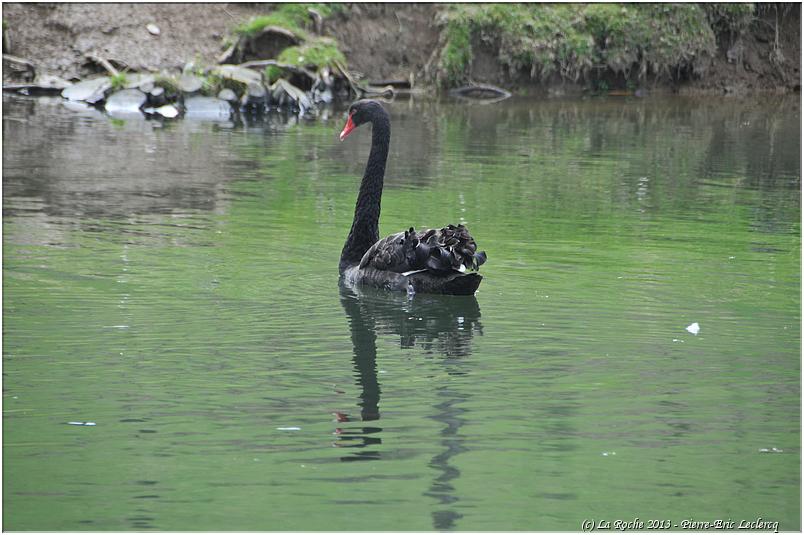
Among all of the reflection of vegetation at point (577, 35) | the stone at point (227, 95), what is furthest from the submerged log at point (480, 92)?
the stone at point (227, 95)

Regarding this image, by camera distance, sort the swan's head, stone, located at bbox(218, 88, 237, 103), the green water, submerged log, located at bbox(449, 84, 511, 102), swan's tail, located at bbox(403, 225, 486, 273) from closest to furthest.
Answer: the green water → swan's tail, located at bbox(403, 225, 486, 273) → the swan's head → stone, located at bbox(218, 88, 237, 103) → submerged log, located at bbox(449, 84, 511, 102)

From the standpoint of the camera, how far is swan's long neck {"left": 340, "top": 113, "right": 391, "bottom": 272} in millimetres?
8031

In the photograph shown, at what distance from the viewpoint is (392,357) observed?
6.08 m

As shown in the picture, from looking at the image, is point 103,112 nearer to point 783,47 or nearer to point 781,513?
point 783,47

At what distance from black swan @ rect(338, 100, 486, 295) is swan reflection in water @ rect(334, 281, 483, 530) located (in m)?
0.11

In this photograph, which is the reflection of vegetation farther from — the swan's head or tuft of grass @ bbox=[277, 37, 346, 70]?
the swan's head

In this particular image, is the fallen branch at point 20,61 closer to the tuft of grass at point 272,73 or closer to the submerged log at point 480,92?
the tuft of grass at point 272,73

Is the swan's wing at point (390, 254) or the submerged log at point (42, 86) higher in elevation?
the submerged log at point (42, 86)

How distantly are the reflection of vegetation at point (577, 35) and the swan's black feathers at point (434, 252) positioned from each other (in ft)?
53.0

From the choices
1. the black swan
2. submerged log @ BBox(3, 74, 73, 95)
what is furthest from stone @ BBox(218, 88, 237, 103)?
the black swan

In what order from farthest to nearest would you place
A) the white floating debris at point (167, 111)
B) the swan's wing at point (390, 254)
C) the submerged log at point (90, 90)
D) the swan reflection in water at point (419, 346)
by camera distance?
the submerged log at point (90, 90), the white floating debris at point (167, 111), the swan's wing at point (390, 254), the swan reflection in water at point (419, 346)

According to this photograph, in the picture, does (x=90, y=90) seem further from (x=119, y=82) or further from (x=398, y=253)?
(x=398, y=253)

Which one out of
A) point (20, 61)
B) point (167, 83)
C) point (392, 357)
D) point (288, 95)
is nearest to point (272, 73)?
point (288, 95)

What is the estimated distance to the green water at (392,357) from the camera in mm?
4223
